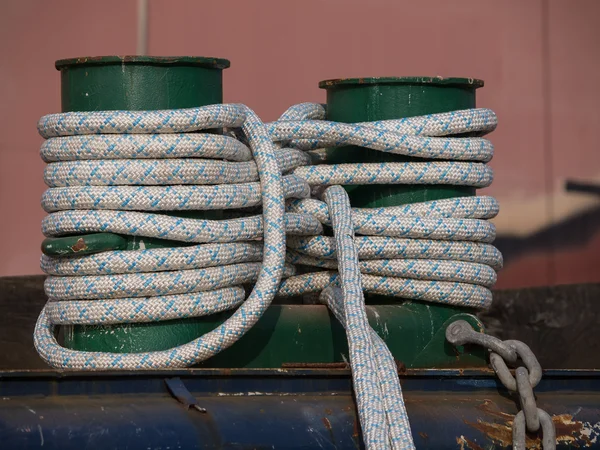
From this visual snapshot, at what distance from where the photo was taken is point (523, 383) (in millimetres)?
1714

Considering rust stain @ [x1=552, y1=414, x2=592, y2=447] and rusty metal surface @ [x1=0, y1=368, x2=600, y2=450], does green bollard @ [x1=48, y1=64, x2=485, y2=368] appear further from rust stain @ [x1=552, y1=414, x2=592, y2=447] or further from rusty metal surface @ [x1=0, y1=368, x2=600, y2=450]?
rust stain @ [x1=552, y1=414, x2=592, y2=447]

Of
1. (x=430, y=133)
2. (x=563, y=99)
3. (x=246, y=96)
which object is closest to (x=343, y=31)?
(x=246, y=96)

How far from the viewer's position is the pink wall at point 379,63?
3674 millimetres

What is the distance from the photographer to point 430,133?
202 centimetres

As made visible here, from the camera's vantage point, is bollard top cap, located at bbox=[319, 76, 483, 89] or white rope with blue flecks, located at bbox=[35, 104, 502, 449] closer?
white rope with blue flecks, located at bbox=[35, 104, 502, 449]

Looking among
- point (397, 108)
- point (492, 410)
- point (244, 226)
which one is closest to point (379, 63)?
point (397, 108)

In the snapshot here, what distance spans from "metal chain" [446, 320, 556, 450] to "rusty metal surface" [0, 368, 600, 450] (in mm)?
30

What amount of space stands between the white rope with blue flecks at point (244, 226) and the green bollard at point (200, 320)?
37 millimetres

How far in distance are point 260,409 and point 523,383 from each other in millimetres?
437

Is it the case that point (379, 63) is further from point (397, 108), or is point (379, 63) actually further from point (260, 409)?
point (260, 409)

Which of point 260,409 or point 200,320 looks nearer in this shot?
point 260,409

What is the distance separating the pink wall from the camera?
367 centimetres

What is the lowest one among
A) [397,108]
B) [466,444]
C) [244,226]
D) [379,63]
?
[466,444]

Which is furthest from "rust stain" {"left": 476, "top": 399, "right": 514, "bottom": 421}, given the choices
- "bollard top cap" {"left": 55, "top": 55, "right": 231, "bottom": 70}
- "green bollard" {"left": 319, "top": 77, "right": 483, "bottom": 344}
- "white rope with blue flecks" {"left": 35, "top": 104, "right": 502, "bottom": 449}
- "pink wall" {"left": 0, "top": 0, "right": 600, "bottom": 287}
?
"pink wall" {"left": 0, "top": 0, "right": 600, "bottom": 287}
